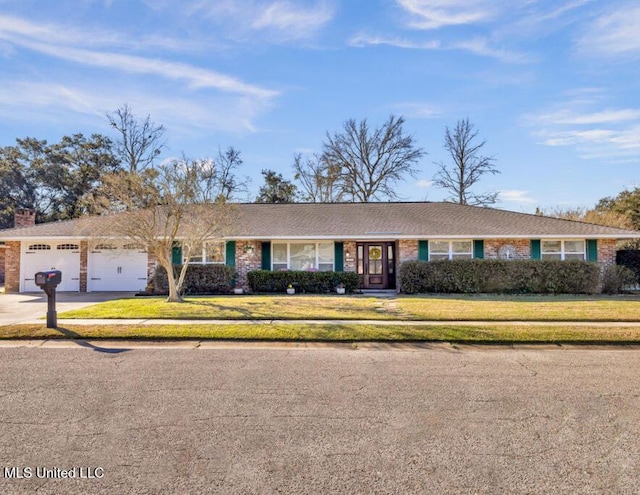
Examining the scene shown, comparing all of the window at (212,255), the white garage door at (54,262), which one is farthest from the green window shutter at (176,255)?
the white garage door at (54,262)

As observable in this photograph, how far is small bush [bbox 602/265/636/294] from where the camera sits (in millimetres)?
16594

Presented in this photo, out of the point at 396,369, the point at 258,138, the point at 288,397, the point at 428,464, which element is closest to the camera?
the point at 428,464

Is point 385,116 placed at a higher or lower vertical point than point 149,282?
higher

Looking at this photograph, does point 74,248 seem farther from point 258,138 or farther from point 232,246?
point 258,138

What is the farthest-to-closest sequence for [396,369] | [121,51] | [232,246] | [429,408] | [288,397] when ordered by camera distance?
[232,246] → [121,51] → [396,369] → [288,397] → [429,408]

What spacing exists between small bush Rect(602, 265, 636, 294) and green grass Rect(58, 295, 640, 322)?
15.5ft

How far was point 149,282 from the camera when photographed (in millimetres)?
17172

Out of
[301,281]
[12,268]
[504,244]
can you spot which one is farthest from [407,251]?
[12,268]

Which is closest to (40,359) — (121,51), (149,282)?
(121,51)

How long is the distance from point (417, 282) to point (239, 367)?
38.2 ft

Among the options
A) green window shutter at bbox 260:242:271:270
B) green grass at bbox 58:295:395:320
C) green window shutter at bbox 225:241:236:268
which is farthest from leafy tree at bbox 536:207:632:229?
green window shutter at bbox 225:241:236:268

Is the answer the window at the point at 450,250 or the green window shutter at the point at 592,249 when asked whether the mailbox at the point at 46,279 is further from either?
the green window shutter at the point at 592,249

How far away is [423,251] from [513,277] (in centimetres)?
370

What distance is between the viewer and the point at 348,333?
813cm
